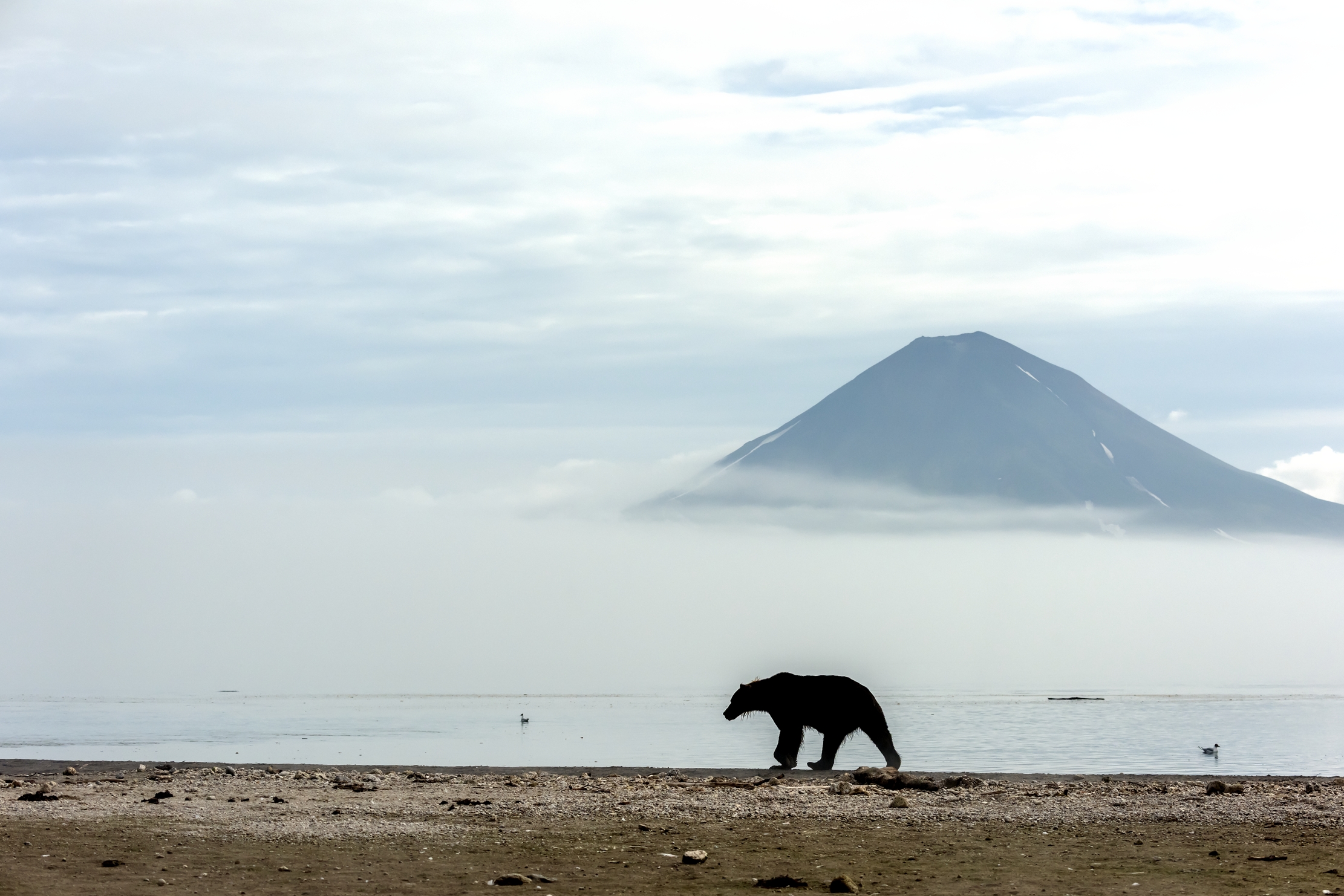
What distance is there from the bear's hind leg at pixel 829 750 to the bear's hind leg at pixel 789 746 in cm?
35

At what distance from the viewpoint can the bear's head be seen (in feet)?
83.9

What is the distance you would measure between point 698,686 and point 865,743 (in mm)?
54133

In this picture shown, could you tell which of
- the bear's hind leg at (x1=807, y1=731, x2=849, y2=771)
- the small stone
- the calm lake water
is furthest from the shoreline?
the small stone

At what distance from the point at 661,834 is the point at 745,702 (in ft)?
37.7

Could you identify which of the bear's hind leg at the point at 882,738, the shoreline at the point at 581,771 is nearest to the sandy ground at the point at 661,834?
the shoreline at the point at 581,771

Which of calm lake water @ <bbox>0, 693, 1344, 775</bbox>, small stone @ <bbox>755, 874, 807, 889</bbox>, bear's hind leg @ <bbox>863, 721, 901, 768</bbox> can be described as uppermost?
bear's hind leg @ <bbox>863, 721, 901, 768</bbox>

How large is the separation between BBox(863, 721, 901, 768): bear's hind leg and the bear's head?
8.75 feet

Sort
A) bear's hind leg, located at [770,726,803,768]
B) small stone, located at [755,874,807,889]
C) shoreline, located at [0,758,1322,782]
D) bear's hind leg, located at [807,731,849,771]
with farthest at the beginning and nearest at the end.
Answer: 1. bear's hind leg, located at [770,726,803,768]
2. bear's hind leg, located at [807,731,849,771]
3. shoreline, located at [0,758,1322,782]
4. small stone, located at [755,874,807,889]

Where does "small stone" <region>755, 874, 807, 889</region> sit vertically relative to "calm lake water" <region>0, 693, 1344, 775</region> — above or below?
above

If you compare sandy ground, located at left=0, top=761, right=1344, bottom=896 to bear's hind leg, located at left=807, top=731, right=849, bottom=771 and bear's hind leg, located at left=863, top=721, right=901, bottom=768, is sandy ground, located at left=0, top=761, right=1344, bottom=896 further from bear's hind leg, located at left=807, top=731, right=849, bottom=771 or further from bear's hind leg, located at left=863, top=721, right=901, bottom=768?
bear's hind leg, located at left=807, top=731, right=849, bottom=771

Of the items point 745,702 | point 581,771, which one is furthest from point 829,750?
point 581,771

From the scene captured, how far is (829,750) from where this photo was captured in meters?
23.2

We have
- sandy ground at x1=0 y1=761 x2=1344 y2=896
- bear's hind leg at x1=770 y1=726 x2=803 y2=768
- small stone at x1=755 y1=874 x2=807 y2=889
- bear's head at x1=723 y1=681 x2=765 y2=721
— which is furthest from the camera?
bear's head at x1=723 y1=681 x2=765 y2=721

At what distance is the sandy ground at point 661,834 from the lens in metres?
12.1
